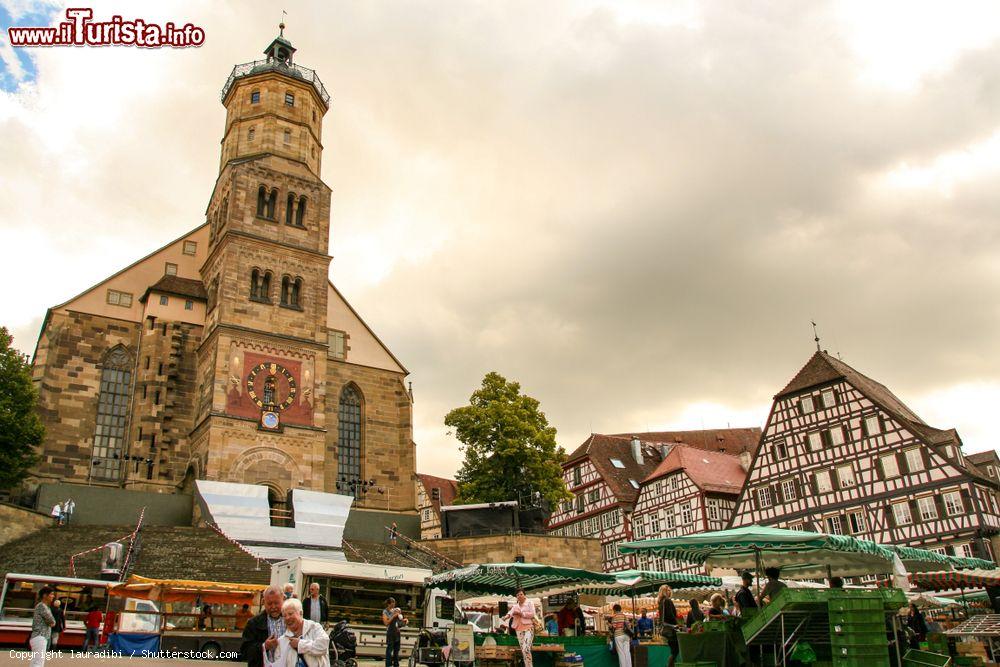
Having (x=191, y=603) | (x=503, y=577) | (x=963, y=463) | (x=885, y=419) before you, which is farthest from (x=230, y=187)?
(x=963, y=463)

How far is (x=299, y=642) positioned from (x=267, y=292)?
31202 millimetres

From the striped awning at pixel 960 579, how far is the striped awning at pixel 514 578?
7.25 meters

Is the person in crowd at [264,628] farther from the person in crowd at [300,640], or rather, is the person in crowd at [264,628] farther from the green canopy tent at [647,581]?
the green canopy tent at [647,581]

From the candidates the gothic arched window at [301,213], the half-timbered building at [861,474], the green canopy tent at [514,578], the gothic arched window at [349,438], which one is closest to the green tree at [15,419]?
the gothic arched window at [349,438]

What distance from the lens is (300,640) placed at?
6.48 metres

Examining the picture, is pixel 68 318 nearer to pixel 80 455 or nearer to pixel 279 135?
pixel 80 455

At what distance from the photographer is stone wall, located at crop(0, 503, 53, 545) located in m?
26.1

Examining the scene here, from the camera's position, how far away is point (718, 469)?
161 ft

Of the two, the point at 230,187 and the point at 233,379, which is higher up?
the point at 230,187

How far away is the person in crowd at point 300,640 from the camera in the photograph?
21.2 feet

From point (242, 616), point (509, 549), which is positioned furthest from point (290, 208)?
point (242, 616)

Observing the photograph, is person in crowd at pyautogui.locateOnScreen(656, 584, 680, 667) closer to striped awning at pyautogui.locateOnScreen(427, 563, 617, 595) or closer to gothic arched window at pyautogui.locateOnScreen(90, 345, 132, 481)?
striped awning at pyautogui.locateOnScreen(427, 563, 617, 595)

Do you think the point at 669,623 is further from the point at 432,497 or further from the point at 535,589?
the point at 432,497

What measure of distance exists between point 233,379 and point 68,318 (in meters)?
8.38
